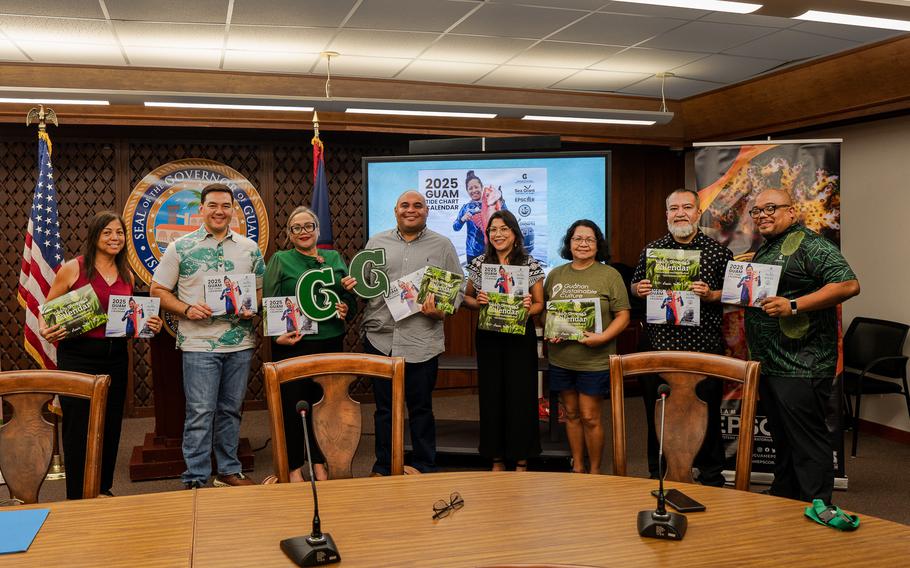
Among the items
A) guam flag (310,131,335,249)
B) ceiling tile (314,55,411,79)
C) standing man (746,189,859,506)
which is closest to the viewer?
standing man (746,189,859,506)

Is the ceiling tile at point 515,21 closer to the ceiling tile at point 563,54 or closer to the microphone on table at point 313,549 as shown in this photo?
the ceiling tile at point 563,54

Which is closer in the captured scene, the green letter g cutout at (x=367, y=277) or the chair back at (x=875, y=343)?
the green letter g cutout at (x=367, y=277)

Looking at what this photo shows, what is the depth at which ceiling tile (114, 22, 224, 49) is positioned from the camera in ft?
16.3

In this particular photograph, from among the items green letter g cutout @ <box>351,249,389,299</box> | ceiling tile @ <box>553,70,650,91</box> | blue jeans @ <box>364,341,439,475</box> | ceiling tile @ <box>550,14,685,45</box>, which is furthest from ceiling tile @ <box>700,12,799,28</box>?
blue jeans @ <box>364,341,439,475</box>

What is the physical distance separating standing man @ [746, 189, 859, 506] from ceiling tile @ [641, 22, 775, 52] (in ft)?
6.34

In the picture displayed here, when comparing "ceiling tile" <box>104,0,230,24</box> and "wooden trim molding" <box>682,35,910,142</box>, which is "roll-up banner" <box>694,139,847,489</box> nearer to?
"wooden trim molding" <box>682,35,910,142</box>

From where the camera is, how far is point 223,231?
13.2 ft

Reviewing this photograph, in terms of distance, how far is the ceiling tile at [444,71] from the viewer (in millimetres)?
6180

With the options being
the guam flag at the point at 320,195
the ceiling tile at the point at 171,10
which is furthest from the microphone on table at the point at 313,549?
the guam flag at the point at 320,195

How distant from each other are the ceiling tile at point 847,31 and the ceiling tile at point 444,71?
236 centimetres

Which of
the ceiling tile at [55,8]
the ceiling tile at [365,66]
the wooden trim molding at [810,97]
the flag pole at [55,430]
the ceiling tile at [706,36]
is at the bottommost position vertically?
the flag pole at [55,430]

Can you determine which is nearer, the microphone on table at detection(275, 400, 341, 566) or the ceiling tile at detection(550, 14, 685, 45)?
the microphone on table at detection(275, 400, 341, 566)

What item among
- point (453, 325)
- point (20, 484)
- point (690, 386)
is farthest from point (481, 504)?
point (453, 325)

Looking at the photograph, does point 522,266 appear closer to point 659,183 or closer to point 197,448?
point 197,448
